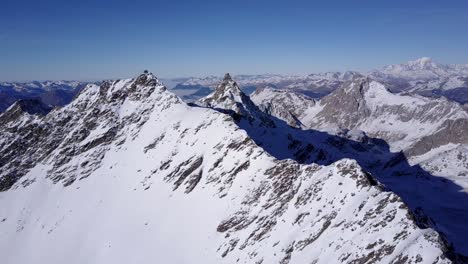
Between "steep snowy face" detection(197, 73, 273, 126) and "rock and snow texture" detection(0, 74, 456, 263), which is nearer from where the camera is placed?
"rock and snow texture" detection(0, 74, 456, 263)

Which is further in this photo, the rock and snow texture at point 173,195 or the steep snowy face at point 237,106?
the steep snowy face at point 237,106

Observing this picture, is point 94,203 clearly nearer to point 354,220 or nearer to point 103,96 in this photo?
point 103,96

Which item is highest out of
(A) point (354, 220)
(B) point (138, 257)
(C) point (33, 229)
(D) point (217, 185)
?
(A) point (354, 220)

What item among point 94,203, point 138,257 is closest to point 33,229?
point 94,203

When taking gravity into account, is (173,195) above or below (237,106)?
below

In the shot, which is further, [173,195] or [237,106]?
[237,106]

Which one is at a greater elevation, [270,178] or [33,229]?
[270,178]

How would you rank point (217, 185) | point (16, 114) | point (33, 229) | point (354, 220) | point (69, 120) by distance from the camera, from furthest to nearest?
point (16, 114), point (69, 120), point (33, 229), point (217, 185), point (354, 220)

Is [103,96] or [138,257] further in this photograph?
[103,96]
